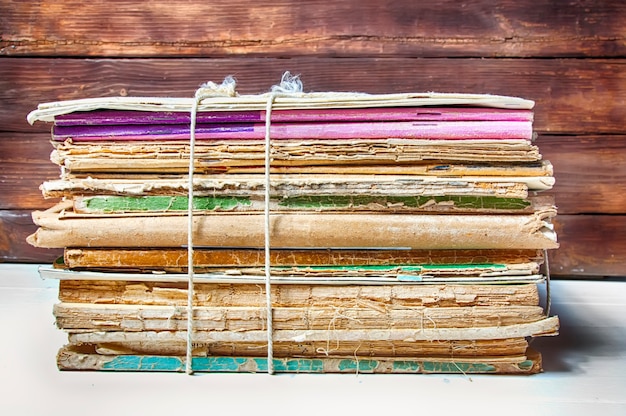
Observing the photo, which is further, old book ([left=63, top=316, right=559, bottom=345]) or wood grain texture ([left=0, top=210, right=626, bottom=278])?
wood grain texture ([left=0, top=210, right=626, bottom=278])

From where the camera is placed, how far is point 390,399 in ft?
1.94

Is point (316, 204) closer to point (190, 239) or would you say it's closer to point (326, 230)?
point (326, 230)

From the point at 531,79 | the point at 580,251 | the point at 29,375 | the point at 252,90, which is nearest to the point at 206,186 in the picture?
the point at 29,375

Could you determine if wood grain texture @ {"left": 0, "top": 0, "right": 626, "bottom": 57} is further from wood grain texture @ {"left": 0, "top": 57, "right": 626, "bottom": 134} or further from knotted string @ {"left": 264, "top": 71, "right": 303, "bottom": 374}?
knotted string @ {"left": 264, "top": 71, "right": 303, "bottom": 374}

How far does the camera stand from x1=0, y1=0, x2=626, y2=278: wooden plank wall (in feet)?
3.26

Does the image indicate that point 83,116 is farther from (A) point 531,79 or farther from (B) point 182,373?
(A) point 531,79

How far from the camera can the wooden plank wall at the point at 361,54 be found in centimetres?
99

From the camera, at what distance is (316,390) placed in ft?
2.00

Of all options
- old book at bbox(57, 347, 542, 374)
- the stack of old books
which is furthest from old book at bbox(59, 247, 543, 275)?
old book at bbox(57, 347, 542, 374)

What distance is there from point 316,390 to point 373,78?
607 mm

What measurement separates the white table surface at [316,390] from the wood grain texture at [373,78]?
473mm

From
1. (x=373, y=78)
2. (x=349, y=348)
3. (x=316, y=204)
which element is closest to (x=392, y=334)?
(x=349, y=348)

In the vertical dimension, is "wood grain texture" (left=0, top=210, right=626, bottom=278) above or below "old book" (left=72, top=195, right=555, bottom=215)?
below

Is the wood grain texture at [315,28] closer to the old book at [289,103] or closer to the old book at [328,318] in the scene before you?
the old book at [289,103]
